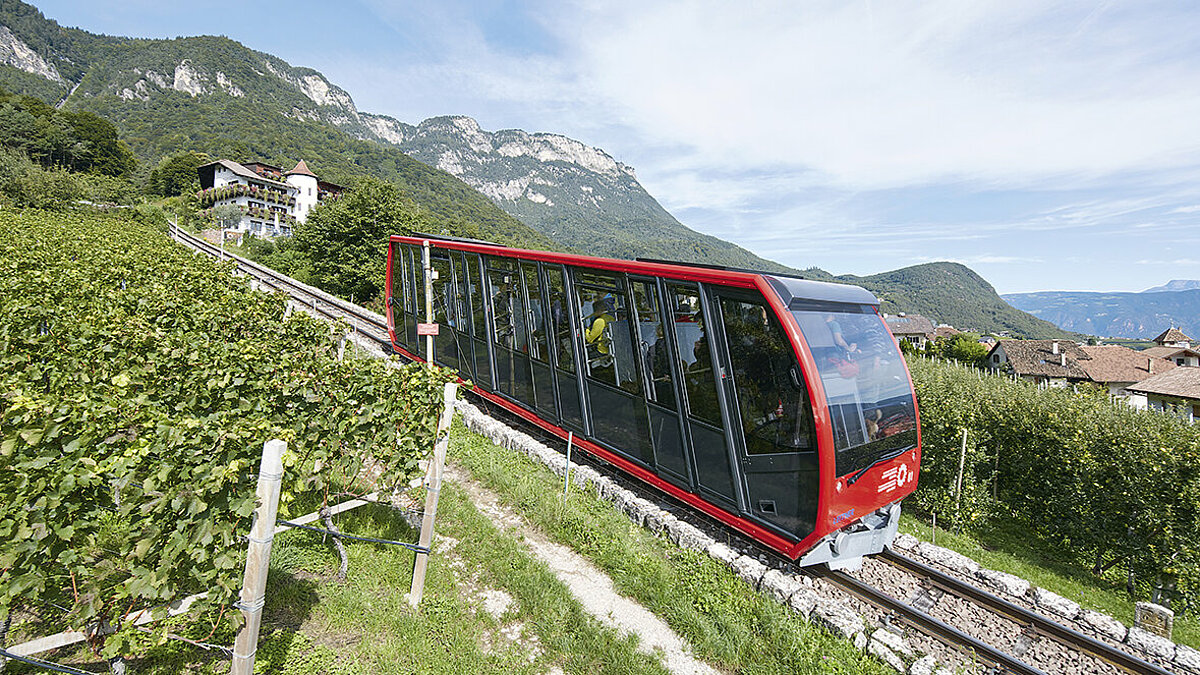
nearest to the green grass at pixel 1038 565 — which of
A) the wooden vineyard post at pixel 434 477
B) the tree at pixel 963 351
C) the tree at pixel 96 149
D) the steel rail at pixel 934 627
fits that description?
the steel rail at pixel 934 627

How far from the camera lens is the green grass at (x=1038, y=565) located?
8.12 m

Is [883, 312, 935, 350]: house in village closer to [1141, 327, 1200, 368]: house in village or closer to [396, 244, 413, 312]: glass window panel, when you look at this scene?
[1141, 327, 1200, 368]: house in village

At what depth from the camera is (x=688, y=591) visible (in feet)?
21.0

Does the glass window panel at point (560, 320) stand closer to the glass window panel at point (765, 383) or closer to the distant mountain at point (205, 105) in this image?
the glass window panel at point (765, 383)

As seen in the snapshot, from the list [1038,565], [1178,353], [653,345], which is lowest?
[1178,353]

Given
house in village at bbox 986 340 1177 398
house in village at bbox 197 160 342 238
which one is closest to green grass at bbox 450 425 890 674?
house in village at bbox 986 340 1177 398

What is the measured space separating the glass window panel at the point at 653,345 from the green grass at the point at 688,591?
193cm

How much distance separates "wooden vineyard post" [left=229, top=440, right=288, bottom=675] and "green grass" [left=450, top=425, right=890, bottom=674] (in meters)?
3.91

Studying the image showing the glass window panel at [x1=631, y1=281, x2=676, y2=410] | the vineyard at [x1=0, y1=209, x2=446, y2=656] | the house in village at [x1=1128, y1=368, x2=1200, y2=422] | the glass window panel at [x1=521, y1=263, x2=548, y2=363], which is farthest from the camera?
the house in village at [x1=1128, y1=368, x2=1200, y2=422]

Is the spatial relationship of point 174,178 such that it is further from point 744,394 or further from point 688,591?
point 688,591

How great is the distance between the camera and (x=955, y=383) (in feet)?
40.8

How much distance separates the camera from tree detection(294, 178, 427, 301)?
36312mm

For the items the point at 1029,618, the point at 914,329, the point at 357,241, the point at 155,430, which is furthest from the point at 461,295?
the point at 914,329

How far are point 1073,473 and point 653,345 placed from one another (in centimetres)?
793
